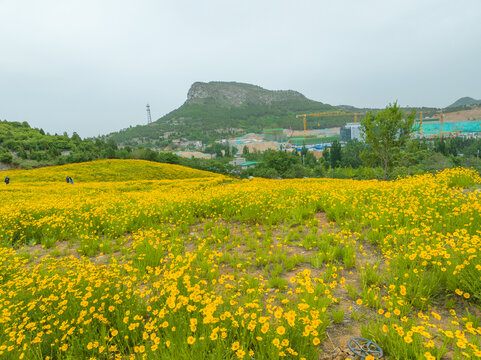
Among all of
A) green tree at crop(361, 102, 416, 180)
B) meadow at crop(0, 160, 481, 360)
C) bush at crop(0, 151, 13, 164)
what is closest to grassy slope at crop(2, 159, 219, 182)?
bush at crop(0, 151, 13, 164)

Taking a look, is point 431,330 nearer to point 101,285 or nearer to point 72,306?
point 101,285

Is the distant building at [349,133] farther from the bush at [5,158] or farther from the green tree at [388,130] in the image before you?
the bush at [5,158]

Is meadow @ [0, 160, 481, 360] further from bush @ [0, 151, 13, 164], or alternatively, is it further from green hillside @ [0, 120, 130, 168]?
bush @ [0, 151, 13, 164]

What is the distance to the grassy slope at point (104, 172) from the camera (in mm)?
30038

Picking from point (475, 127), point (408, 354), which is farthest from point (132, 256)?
point (475, 127)

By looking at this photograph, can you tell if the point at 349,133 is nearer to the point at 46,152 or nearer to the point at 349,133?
the point at 349,133

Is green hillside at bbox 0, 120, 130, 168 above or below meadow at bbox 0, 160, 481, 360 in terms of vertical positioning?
above

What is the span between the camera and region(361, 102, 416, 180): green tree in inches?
958

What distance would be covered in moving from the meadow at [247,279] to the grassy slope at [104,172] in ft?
83.7

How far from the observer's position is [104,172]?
33781 mm

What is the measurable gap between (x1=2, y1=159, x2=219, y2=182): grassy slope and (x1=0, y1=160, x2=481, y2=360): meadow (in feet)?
83.7

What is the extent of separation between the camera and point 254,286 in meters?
3.73

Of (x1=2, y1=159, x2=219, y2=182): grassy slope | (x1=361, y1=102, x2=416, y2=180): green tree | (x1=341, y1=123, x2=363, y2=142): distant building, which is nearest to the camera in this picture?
(x1=361, y1=102, x2=416, y2=180): green tree

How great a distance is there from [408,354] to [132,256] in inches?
197
